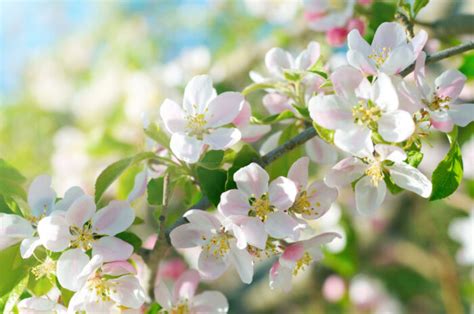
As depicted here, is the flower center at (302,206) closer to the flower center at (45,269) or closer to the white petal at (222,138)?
the white petal at (222,138)

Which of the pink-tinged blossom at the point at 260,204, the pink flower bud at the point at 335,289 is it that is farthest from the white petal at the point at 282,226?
the pink flower bud at the point at 335,289

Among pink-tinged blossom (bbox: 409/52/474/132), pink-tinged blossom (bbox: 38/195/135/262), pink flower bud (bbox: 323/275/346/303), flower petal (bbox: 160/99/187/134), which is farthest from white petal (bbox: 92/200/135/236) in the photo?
pink flower bud (bbox: 323/275/346/303)

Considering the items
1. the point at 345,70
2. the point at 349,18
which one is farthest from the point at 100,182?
the point at 349,18

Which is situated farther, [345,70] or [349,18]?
[349,18]

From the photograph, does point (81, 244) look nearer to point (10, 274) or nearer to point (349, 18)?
point (10, 274)

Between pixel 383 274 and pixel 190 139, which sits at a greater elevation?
pixel 190 139

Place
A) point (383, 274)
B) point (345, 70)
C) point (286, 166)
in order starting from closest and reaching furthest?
point (345, 70) < point (286, 166) < point (383, 274)
